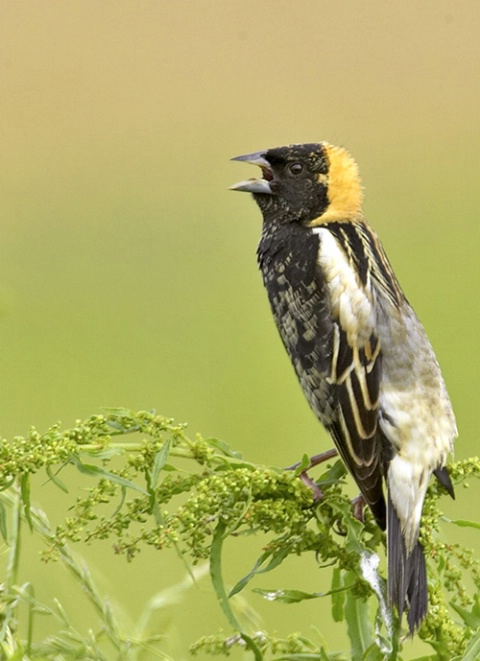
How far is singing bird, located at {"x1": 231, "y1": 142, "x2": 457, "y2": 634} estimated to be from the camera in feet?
7.66

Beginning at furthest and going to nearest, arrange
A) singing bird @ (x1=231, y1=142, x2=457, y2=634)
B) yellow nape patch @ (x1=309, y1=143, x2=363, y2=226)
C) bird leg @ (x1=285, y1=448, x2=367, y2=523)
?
yellow nape patch @ (x1=309, y1=143, x2=363, y2=226)
singing bird @ (x1=231, y1=142, x2=457, y2=634)
bird leg @ (x1=285, y1=448, x2=367, y2=523)

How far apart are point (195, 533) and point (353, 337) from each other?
3.61ft

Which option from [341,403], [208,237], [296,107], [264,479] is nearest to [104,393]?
[208,237]

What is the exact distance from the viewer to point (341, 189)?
10.2ft

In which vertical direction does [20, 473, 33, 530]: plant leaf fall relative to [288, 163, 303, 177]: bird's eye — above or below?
below

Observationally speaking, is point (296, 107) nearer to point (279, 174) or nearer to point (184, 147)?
point (184, 147)

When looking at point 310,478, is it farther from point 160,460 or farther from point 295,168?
→ point 295,168

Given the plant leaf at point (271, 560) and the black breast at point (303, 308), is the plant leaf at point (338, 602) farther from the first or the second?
the black breast at point (303, 308)

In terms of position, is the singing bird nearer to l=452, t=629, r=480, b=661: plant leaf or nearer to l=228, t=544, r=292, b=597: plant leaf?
l=228, t=544, r=292, b=597: plant leaf

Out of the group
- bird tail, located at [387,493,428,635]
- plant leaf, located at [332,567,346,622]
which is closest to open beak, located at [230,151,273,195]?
bird tail, located at [387,493,428,635]

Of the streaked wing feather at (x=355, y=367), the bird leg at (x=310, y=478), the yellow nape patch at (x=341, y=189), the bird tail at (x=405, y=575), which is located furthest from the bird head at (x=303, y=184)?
the bird tail at (x=405, y=575)

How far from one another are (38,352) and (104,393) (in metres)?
0.82

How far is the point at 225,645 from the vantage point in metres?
1.61

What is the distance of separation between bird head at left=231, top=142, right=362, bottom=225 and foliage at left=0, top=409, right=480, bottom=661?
1378mm
